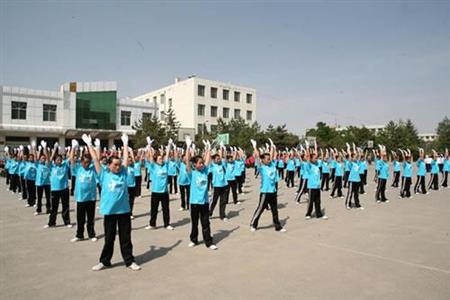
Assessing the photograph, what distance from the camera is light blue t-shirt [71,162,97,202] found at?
6.82 meters

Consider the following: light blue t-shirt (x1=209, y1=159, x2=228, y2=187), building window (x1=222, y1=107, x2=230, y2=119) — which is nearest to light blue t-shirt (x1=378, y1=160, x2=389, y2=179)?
light blue t-shirt (x1=209, y1=159, x2=228, y2=187)

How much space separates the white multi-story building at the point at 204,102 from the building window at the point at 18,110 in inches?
663

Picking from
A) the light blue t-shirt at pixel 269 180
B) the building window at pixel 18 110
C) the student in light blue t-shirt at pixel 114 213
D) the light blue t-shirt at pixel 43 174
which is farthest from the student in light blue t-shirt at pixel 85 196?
the building window at pixel 18 110

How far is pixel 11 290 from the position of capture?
4328 millimetres

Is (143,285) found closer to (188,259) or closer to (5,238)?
(188,259)

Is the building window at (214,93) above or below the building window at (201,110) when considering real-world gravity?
above

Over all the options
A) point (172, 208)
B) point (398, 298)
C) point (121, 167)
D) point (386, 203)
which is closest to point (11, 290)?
point (121, 167)

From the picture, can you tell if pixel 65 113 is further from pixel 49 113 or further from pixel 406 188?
pixel 406 188

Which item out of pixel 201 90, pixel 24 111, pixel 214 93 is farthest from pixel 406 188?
pixel 214 93

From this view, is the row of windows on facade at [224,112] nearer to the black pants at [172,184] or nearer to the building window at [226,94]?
the building window at [226,94]

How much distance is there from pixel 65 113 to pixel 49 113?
65.8 inches

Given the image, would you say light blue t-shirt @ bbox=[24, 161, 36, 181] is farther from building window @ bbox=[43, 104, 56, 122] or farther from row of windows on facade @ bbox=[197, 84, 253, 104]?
row of windows on facade @ bbox=[197, 84, 253, 104]

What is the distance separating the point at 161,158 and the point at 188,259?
11.0ft

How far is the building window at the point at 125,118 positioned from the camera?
42731mm
